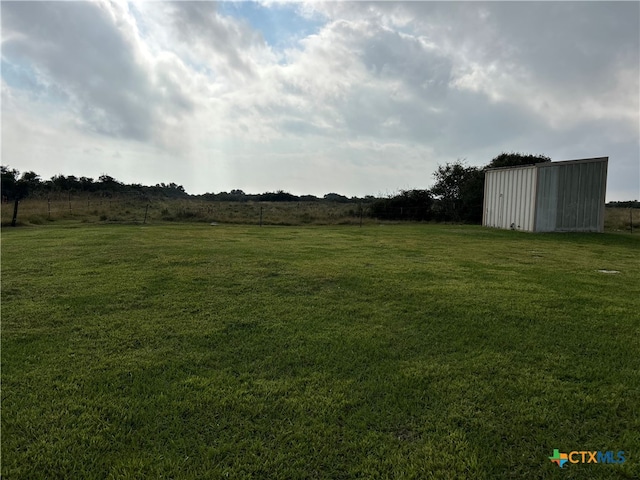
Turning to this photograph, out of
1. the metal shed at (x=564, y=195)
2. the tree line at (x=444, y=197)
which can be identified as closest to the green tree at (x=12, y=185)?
the tree line at (x=444, y=197)

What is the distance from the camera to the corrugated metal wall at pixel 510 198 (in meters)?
14.5

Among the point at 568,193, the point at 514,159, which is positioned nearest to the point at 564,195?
the point at 568,193

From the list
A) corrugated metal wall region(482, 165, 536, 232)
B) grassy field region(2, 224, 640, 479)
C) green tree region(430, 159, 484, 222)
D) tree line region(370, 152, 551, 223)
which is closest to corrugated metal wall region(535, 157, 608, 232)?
corrugated metal wall region(482, 165, 536, 232)

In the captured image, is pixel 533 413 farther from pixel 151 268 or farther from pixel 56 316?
pixel 151 268

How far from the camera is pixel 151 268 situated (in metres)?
6.00

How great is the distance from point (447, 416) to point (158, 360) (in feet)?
6.75

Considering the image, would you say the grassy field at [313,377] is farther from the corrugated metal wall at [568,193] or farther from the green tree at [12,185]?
the green tree at [12,185]

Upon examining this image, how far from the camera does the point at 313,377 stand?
8.41 ft

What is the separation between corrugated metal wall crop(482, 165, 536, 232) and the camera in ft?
47.7

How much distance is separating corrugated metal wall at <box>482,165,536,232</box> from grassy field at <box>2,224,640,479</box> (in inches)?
400

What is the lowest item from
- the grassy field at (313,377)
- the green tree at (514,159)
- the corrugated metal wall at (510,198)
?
the grassy field at (313,377)

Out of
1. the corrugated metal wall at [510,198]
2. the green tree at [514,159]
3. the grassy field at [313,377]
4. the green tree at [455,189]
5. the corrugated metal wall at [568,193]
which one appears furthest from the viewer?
the green tree at [514,159]

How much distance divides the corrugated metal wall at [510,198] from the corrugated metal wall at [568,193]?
0.35 m

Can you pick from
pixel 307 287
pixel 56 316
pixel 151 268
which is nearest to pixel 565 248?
pixel 307 287
